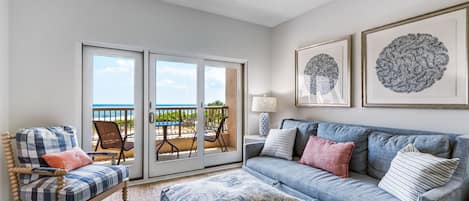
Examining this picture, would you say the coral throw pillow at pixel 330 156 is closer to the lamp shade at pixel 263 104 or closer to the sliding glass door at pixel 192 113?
the lamp shade at pixel 263 104

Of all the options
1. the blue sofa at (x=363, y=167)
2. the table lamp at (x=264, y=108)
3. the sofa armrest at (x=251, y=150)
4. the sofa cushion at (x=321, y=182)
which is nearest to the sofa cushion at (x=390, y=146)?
the blue sofa at (x=363, y=167)

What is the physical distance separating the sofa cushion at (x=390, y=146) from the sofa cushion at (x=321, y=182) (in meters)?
0.14

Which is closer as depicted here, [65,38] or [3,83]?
[3,83]

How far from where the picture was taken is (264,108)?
3.74m

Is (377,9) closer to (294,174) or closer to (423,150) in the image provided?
(423,150)

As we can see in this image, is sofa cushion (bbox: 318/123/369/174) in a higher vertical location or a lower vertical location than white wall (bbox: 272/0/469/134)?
lower

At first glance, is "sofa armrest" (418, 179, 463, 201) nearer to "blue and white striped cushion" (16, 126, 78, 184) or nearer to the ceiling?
the ceiling

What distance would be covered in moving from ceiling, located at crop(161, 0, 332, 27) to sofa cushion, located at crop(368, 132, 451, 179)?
6.70 ft

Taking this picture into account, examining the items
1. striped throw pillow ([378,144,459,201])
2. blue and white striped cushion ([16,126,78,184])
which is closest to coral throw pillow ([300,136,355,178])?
striped throw pillow ([378,144,459,201])

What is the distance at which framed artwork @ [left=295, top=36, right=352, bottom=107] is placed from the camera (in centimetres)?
296

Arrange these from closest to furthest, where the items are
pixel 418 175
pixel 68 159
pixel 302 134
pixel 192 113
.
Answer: pixel 418 175, pixel 68 159, pixel 302 134, pixel 192 113

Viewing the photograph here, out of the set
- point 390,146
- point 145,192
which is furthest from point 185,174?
point 390,146

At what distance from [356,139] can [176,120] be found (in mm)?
2402

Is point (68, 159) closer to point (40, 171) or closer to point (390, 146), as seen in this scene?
point (40, 171)
